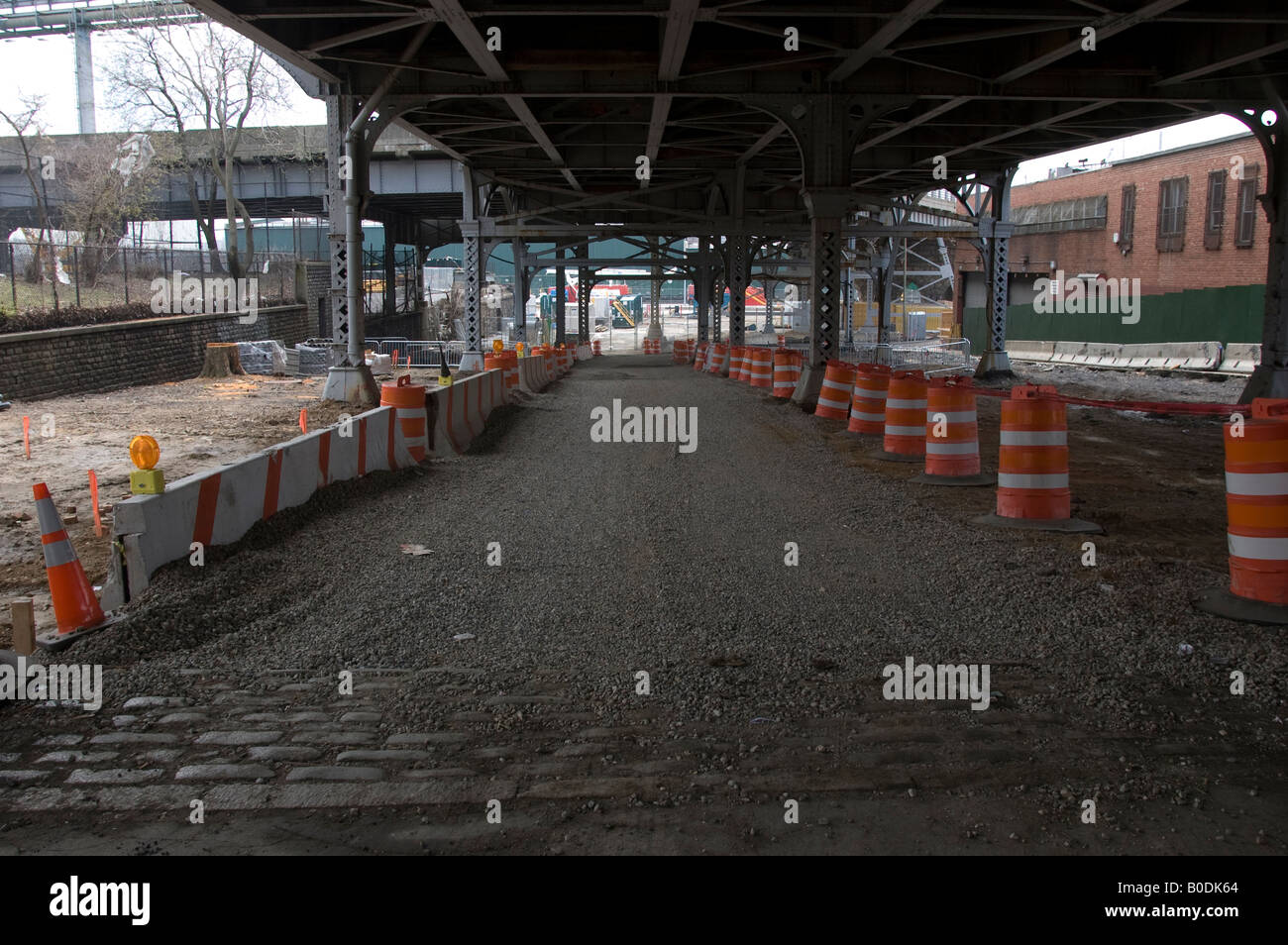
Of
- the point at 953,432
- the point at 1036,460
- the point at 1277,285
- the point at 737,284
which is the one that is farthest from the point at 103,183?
the point at 1036,460

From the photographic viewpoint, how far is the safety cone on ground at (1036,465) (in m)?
9.04

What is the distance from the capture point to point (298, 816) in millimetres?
3973

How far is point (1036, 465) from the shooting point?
9.09 metres

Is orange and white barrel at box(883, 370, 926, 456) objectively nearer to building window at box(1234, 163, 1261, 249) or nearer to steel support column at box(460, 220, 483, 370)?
steel support column at box(460, 220, 483, 370)

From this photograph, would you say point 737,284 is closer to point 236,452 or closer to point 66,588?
point 236,452

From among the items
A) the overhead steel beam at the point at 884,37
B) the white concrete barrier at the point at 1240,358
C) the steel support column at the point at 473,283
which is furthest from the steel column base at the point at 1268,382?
the steel support column at the point at 473,283

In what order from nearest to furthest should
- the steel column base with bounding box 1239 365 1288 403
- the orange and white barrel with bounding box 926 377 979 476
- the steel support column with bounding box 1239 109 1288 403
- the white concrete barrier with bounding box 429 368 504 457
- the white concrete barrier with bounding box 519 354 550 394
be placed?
1. the orange and white barrel with bounding box 926 377 979 476
2. the white concrete barrier with bounding box 429 368 504 457
3. the steel column base with bounding box 1239 365 1288 403
4. the steel support column with bounding box 1239 109 1288 403
5. the white concrete barrier with bounding box 519 354 550 394

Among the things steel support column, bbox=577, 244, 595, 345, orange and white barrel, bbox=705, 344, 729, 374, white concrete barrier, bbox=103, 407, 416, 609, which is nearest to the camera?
white concrete barrier, bbox=103, 407, 416, 609

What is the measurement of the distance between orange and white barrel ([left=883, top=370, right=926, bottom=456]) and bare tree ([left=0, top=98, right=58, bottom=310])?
20.8 metres

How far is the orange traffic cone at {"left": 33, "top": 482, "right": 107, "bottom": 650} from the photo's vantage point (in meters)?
6.12

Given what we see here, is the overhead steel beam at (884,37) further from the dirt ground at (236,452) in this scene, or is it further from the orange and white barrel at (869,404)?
the dirt ground at (236,452)

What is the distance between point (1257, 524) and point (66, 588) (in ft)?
23.8

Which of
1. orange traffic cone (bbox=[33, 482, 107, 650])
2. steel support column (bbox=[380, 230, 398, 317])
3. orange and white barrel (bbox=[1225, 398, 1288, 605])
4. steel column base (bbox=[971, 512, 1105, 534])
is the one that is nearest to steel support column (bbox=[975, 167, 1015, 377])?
steel column base (bbox=[971, 512, 1105, 534])
